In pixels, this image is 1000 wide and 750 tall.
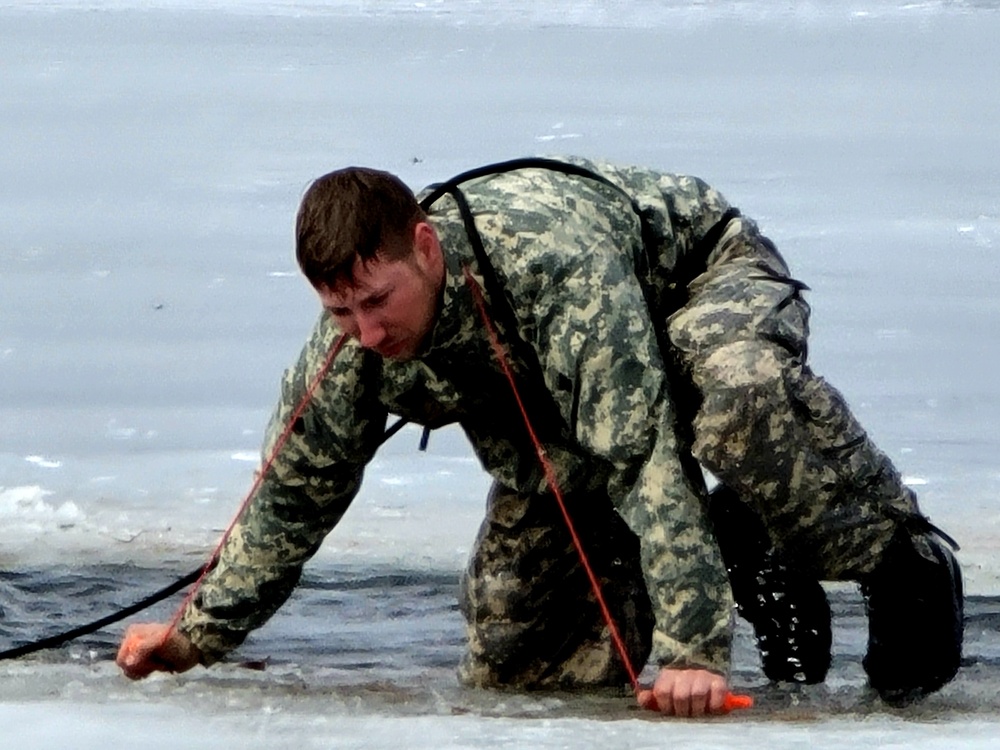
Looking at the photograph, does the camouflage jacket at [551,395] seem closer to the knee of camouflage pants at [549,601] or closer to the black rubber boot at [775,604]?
the knee of camouflage pants at [549,601]

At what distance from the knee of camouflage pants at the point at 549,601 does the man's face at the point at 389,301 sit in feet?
2.50

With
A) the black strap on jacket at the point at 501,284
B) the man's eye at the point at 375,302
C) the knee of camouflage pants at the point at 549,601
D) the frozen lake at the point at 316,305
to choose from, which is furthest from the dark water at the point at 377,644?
the man's eye at the point at 375,302

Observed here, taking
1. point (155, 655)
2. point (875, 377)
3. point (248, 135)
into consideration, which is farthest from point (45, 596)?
point (248, 135)

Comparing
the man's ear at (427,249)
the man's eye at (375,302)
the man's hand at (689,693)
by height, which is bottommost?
the man's hand at (689,693)

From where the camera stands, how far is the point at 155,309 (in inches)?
234

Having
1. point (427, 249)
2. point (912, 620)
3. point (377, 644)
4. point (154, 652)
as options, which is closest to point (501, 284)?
point (427, 249)

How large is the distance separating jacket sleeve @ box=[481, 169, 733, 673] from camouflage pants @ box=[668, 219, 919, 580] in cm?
20

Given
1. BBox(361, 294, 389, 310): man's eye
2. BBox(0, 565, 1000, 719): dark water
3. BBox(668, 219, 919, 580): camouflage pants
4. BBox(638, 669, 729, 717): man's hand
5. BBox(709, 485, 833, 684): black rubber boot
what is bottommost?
BBox(0, 565, 1000, 719): dark water

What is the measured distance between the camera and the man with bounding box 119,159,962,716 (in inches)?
106

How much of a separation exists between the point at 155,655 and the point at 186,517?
4.34 ft

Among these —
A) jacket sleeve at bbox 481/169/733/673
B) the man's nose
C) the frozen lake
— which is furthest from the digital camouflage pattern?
the frozen lake

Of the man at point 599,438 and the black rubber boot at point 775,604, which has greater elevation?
the man at point 599,438

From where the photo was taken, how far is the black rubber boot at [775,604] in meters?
3.42

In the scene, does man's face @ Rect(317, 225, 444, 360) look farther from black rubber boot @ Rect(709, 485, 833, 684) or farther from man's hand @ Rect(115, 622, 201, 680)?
black rubber boot @ Rect(709, 485, 833, 684)
